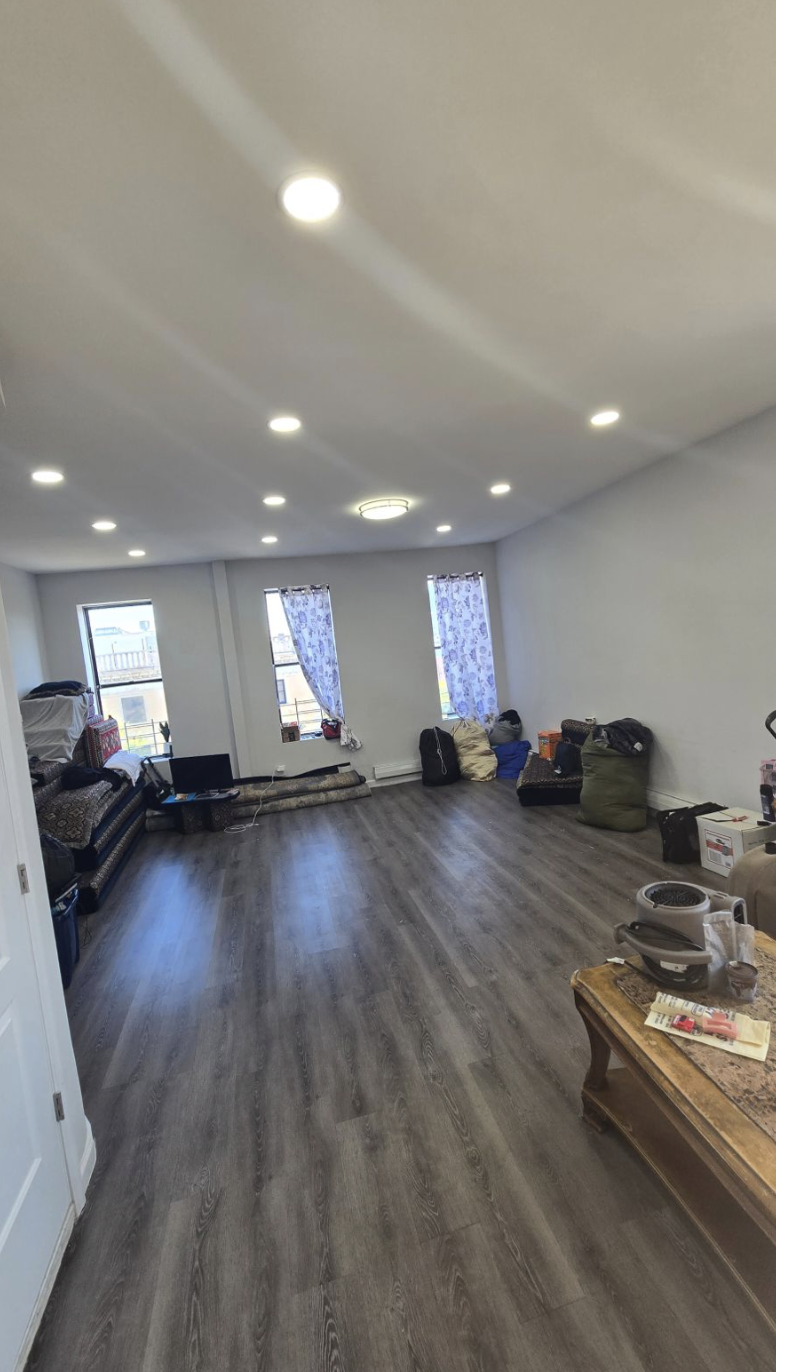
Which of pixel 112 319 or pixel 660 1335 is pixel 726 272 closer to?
pixel 112 319

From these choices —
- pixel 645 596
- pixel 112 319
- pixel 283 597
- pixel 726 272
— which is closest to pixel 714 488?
pixel 645 596

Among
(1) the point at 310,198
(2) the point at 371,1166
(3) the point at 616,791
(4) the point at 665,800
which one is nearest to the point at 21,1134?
(2) the point at 371,1166

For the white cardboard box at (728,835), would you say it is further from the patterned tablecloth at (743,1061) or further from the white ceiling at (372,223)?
the white ceiling at (372,223)

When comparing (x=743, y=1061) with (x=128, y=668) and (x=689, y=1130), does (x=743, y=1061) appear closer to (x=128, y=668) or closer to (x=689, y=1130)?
(x=689, y=1130)

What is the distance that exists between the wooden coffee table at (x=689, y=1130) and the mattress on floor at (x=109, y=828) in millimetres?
3547

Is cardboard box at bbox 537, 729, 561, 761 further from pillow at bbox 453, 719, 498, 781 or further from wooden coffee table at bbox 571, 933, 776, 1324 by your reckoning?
wooden coffee table at bbox 571, 933, 776, 1324

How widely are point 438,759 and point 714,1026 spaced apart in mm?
4797

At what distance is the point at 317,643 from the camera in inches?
249

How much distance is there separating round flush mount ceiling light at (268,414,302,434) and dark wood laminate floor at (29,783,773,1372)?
2623mm

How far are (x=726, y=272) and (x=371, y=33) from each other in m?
1.37

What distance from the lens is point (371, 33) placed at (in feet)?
3.31

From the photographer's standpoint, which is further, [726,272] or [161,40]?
[726,272]

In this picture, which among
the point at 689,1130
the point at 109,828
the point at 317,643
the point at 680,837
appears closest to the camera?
the point at 689,1130

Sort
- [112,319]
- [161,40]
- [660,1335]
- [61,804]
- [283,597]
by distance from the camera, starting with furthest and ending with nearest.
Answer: [283,597], [61,804], [112,319], [660,1335], [161,40]
